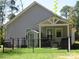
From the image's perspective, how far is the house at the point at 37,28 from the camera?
39781 mm

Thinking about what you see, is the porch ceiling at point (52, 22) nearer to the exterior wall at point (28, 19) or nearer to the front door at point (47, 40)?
the front door at point (47, 40)

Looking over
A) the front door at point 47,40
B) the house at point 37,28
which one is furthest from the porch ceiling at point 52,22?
the front door at point 47,40

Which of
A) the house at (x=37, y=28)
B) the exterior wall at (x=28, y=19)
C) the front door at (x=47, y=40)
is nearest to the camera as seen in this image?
the front door at (x=47, y=40)

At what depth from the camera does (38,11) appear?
141 ft

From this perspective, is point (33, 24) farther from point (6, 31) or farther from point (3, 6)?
point (3, 6)

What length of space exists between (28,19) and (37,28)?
2.22 meters

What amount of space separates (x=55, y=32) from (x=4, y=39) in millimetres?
7876

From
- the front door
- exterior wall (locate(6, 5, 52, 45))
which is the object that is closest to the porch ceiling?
the front door

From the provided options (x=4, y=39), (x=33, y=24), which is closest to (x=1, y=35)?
(x=4, y=39)

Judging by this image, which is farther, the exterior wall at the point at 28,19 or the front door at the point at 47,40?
the exterior wall at the point at 28,19

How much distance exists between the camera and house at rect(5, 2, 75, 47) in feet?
131

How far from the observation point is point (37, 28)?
4178cm

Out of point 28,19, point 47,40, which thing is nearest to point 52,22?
point 47,40

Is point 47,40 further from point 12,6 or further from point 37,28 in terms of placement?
point 12,6
